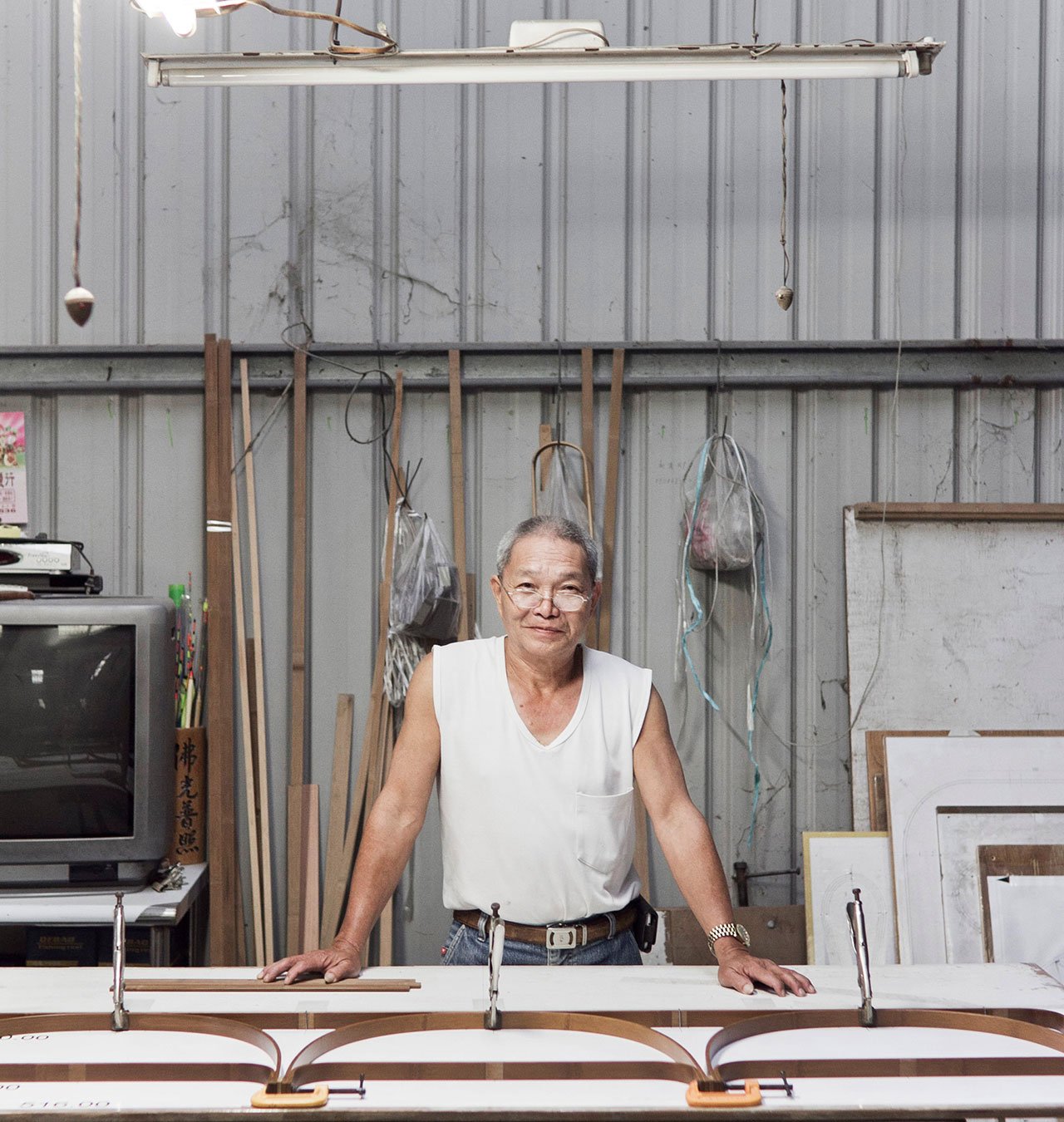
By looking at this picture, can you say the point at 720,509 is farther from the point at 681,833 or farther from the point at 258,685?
the point at 258,685

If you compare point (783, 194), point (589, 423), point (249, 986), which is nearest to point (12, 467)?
point (589, 423)

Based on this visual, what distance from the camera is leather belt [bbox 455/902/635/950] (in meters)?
1.95

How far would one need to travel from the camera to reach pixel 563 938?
1.95 meters

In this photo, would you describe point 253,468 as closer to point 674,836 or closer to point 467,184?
point 467,184

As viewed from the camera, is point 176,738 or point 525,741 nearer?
point 525,741

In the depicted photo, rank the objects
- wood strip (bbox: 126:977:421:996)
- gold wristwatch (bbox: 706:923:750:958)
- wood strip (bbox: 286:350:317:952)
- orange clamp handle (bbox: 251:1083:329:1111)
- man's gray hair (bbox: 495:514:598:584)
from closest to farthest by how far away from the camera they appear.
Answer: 1. orange clamp handle (bbox: 251:1083:329:1111)
2. wood strip (bbox: 126:977:421:996)
3. gold wristwatch (bbox: 706:923:750:958)
4. man's gray hair (bbox: 495:514:598:584)
5. wood strip (bbox: 286:350:317:952)

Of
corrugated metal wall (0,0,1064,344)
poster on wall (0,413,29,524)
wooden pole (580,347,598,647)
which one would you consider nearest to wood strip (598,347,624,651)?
wooden pole (580,347,598,647)

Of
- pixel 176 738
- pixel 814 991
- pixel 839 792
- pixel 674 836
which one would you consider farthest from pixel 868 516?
pixel 176 738

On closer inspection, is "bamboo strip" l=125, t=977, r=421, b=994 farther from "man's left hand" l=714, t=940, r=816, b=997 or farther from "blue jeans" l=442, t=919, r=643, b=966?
"man's left hand" l=714, t=940, r=816, b=997

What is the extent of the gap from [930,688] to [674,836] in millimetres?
1373

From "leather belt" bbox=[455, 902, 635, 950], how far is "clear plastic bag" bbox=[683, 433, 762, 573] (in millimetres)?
1279

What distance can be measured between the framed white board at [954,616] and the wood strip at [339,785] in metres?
1.48

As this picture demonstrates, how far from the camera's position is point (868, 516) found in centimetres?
305

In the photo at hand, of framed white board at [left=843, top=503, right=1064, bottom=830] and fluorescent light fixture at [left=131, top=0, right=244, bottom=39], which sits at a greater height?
fluorescent light fixture at [left=131, top=0, right=244, bottom=39]
